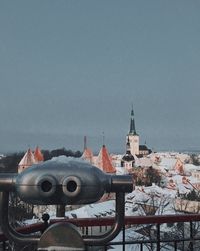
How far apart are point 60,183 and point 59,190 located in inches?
0.7

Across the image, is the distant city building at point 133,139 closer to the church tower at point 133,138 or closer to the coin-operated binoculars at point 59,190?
the church tower at point 133,138

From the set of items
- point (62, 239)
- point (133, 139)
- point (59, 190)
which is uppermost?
point (133, 139)

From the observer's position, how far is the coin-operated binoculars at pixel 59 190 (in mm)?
1006

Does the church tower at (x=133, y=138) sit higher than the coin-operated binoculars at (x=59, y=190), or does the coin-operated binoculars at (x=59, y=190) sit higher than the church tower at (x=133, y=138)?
the church tower at (x=133, y=138)

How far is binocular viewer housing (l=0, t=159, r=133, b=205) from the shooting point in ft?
3.29

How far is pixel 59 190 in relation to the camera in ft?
3.30

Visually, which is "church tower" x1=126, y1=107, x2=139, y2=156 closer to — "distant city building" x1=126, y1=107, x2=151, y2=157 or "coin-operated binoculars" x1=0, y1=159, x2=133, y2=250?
"distant city building" x1=126, y1=107, x2=151, y2=157

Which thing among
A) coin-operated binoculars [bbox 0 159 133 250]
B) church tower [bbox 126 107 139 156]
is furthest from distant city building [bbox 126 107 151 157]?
coin-operated binoculars [bbox 0 159 133 250]

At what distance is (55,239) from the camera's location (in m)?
1.02

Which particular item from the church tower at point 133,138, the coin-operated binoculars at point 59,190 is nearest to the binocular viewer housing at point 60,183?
the coin-operated binoculars at point 59,190

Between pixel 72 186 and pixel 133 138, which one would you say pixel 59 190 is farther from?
pixel 133 138

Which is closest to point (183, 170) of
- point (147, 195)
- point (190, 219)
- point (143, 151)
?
point (143, 151)

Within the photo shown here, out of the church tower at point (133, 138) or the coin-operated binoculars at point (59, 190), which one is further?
the church tower at point (133, 138)

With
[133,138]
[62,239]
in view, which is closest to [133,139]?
[133,138]
